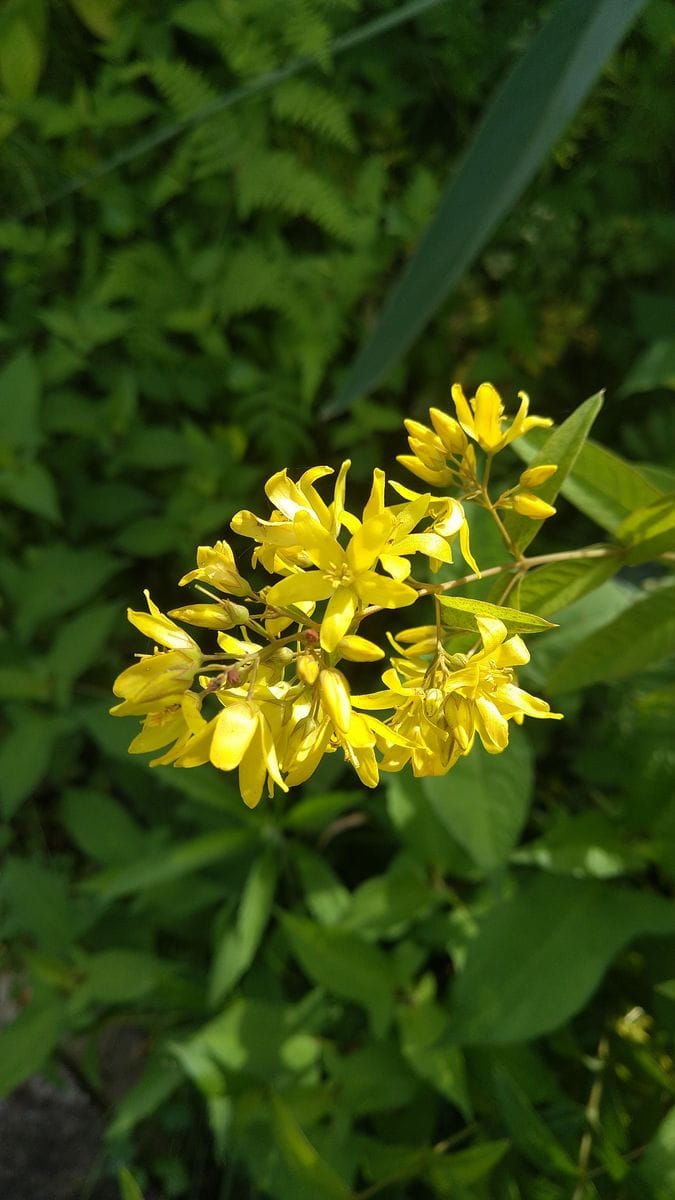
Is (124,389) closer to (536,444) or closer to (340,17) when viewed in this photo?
(340,17)

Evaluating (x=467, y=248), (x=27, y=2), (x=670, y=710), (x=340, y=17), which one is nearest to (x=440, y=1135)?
(x=670, y=710)

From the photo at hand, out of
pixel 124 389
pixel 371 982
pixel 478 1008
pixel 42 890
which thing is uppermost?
pixel 124 389

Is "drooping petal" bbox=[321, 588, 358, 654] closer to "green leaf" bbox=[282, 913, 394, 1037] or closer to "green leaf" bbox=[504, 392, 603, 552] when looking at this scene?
"green leaf" bbox=[504, 392, 603, 552]

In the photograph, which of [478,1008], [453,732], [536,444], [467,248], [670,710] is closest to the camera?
[467,248]

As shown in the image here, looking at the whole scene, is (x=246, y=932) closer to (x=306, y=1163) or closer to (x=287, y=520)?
(x=306, y=1163)

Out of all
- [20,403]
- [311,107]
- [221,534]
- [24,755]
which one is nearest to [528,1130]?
[24,755]

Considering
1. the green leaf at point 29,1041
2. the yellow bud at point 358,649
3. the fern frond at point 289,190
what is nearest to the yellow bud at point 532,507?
the yellow bud at point 358,649

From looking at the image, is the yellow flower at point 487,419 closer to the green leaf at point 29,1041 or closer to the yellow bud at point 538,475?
the yellow bud at point 538,475

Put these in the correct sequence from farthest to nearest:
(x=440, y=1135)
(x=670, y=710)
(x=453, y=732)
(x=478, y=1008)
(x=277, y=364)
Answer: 1. (x=277, y=364)
2. (x=440, y=1135)
3. (x=670, y=710)
4. (x=478, y=1008)
5. (x=453, y=732)
